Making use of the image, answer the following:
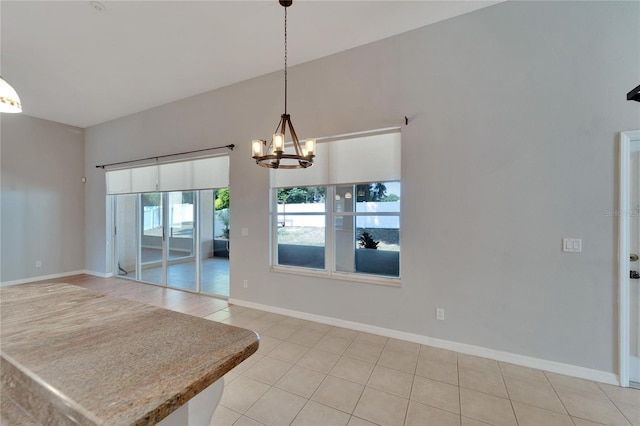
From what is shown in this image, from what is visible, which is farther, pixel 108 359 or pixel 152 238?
pixel 152 238

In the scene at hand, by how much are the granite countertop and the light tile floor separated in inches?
54.1

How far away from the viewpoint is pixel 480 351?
9.12ft

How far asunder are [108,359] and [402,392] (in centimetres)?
225

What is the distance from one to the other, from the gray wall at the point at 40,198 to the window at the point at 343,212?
564 cm

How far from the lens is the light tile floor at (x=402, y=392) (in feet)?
6.44

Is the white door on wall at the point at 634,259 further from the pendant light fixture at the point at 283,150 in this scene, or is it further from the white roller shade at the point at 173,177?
the white roller shade at the point at 173,177

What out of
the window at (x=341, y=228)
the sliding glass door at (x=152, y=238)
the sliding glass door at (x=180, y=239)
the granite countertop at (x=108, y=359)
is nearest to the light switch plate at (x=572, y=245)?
the window at (x=341, y=228)

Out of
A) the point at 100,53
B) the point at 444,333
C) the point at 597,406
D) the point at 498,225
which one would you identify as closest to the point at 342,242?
the point at 444,333

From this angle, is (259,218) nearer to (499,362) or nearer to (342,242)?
(342,242)

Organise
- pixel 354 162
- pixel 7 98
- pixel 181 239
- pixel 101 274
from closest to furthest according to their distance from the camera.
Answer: pixel 7 98 < pixel 354 162 < pixel 181 239 < pixel 101 274

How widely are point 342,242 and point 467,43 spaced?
2751 mm

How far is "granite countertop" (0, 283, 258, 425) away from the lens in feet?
2.08

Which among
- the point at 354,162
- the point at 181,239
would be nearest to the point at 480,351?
the point at 354,162

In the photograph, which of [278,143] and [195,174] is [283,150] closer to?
[278,143]
